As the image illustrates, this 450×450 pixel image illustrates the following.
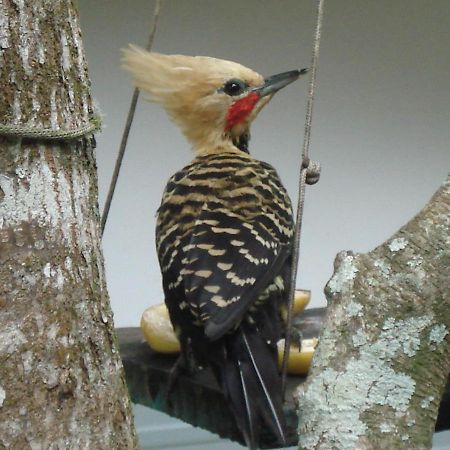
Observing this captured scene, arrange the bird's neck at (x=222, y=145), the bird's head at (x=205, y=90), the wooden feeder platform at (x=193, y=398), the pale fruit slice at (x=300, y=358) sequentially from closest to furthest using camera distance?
the wooden feeder platform at (x=193, y=398)
the pale fruit slice at (x=300, y=358)
the bird's head at (x=205, y=90)
the bird's neck at (x=222, y=145)

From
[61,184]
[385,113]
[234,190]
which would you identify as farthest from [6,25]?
[385,113]

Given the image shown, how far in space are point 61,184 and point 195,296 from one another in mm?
474

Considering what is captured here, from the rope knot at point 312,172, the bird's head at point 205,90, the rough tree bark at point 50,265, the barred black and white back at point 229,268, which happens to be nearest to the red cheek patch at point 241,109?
the bird's head at point 205,90

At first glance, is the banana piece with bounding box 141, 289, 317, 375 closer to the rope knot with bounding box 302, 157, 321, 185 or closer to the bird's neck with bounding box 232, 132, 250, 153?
the rope knot with bounding box 302, 157, 321, 185

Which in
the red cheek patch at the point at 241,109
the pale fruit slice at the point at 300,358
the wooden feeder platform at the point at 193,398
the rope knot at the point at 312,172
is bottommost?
the wooden feeder platform at the point at 193,398

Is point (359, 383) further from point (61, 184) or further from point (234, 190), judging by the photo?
point (234, 190)

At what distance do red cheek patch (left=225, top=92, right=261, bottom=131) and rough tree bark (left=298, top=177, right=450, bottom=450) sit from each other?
855mm

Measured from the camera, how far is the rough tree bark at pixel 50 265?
97 centimetres

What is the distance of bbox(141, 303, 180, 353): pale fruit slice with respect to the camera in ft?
5.52

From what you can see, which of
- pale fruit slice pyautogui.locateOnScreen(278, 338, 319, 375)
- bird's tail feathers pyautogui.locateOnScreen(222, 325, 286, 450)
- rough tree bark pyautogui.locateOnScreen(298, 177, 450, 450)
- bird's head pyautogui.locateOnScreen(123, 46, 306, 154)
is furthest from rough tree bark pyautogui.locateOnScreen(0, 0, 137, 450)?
bird's head pyautogui.locateOnScreen(123, 46, 306, 154)

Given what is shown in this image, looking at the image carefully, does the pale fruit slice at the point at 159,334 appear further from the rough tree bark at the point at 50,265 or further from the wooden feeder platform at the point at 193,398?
the rough tree bark at the point at 50,265

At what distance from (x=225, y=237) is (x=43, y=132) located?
573 mm

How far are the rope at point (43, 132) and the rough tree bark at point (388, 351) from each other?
0.35m

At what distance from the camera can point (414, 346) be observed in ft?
3.39
